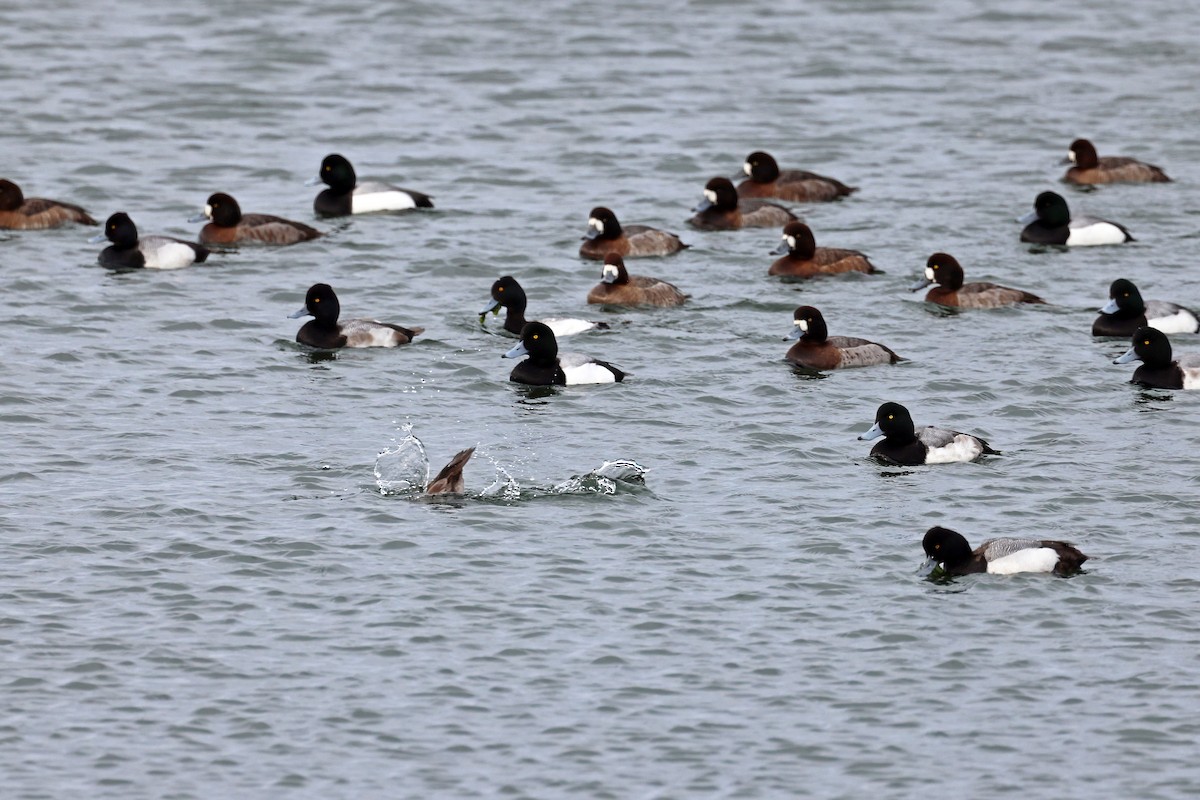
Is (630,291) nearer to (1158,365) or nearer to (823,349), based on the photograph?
(823,349)

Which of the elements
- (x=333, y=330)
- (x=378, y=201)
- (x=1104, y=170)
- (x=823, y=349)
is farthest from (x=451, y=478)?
(x=1104, y=170)

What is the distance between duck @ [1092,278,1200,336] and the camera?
21.0 metres

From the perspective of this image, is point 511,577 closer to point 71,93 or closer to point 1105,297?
point 1105,297

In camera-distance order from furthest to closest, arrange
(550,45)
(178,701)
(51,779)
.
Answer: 1. (550,45)
2. (178,701)
3. (51,779)

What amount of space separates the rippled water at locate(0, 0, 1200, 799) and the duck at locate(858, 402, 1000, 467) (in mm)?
158

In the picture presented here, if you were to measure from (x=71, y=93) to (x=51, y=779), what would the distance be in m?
23.5

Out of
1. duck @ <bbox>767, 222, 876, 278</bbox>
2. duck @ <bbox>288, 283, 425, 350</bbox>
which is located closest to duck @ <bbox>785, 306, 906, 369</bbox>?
duck @ <bbox>767, 222, 876, 278</bbox>

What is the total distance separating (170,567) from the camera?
47.9 ft

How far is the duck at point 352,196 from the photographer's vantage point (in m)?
26.7

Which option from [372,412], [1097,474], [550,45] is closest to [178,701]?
[372,412]

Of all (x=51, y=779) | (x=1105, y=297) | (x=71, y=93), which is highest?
(x=71, y=93)

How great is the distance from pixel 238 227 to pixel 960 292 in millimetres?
9127

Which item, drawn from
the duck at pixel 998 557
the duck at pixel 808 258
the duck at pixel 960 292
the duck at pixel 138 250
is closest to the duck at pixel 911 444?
the duck at pixel 998 557

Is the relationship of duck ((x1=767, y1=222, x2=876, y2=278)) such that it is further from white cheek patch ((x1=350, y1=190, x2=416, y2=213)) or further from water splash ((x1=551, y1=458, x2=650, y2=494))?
water splash ((x1=551, y1=458, x2=650, y2=494))
